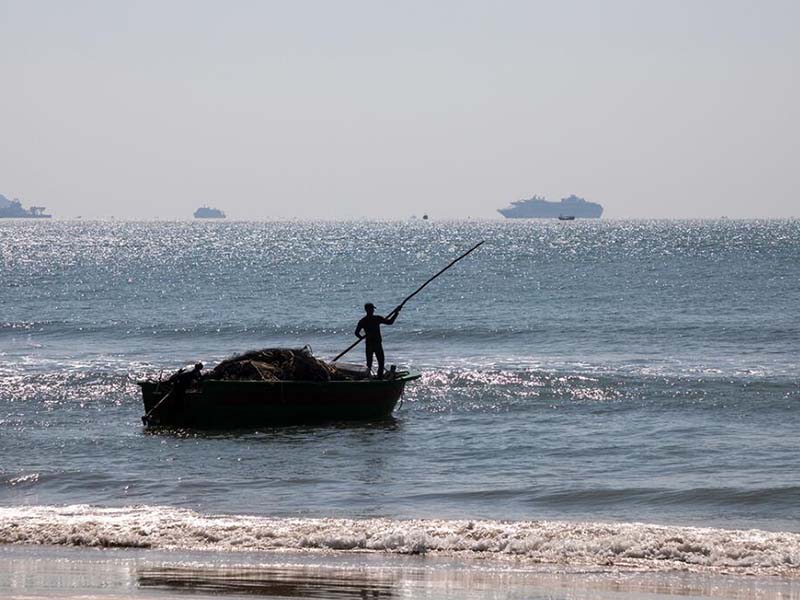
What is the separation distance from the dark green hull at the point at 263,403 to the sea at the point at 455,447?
31 cm

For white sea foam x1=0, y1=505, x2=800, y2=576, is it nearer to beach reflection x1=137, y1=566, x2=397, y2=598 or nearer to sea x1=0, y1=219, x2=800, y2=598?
sea x1=0, y1=219, x2=800, y2=598

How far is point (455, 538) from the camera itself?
539 inches

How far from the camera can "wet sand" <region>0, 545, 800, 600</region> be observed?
11.4m

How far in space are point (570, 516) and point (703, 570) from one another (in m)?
3.10

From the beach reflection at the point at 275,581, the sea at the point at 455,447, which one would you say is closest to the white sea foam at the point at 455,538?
the sea at the point at 455,447

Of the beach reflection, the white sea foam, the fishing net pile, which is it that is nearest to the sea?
the white sea foam

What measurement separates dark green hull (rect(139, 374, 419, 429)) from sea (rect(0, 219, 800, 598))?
311 mm

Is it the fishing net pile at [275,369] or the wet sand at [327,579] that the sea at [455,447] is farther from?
the fishing net pile at [275,369]

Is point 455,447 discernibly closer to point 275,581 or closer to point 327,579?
point 327,579

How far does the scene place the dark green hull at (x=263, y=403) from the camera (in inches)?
869

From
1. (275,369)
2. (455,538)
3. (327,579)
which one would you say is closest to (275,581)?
(327,579)

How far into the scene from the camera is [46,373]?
30.2 metres

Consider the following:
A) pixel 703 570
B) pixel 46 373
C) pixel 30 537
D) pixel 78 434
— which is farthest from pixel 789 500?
pixel 46 373

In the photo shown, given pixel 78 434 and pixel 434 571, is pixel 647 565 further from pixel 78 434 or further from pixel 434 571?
pixel 78 434
